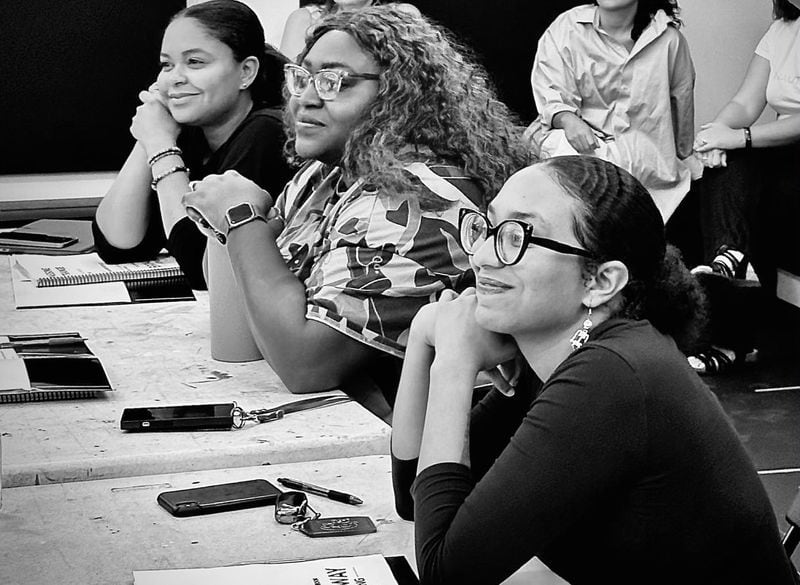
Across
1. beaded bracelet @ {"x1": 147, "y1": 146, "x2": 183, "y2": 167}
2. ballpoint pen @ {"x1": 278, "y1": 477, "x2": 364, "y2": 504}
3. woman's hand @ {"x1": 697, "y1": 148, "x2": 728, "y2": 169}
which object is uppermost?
beaded bracelet @ {"x1": 147, "y1": 146, "x2": 183, "y2": 167}

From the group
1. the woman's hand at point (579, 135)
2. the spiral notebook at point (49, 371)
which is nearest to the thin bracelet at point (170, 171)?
the spiral notebook at point (49, 371)

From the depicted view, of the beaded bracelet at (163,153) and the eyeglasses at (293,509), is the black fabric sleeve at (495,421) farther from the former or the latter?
the beaded bracelet at (163,153)

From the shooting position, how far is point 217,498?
1399mm

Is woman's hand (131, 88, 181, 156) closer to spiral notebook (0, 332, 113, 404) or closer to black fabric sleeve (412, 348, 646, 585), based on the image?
spiral notebook (0, 332, 113, 404)

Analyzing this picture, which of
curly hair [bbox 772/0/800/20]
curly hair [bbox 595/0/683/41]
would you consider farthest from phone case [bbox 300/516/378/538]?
curly hair [bbox 772/0/800/20]

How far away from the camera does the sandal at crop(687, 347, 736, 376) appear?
13.9ft

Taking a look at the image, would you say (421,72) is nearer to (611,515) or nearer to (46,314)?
(46,314)

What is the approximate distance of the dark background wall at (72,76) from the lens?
4.56 metres

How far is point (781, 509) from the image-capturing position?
117 inches

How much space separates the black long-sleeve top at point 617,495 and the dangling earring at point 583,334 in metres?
0.07

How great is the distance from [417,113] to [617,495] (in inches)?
38.4

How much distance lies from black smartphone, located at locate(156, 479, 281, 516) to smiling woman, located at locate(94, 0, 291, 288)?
112 cm

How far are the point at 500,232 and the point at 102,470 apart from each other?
1.94ft

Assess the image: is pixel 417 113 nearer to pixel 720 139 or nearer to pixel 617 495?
pixel 617 495
